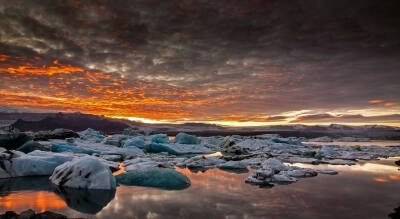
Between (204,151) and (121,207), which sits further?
(204,151)

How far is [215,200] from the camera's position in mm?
5359

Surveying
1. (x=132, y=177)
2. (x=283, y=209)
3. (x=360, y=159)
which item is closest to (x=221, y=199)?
(x=283, y=209)

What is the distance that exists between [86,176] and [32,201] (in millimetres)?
1284

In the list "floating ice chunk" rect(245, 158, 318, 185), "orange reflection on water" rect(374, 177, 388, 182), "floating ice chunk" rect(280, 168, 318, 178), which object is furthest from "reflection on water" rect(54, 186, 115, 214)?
"orange reflection on water" rect(374, 177, 388, 182)

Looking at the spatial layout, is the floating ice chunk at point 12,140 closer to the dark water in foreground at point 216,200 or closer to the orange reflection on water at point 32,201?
the dark water in foreground at point 216,200

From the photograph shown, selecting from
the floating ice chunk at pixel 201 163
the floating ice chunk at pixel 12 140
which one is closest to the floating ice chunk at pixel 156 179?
the floating ice chunk at pixel 201 163

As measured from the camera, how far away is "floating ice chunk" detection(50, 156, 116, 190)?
609 cm

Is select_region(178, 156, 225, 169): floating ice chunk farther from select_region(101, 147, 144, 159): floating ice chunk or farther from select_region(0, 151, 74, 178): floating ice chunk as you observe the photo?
select_region(0, 151, 74, 178): floating ice chunk

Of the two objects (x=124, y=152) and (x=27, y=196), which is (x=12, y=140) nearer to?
(x=124, y=152)

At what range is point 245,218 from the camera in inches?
166

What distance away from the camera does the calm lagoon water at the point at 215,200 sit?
450cm

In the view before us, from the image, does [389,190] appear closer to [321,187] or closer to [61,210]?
[321,187]

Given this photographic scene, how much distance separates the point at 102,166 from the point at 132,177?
86 centimetres

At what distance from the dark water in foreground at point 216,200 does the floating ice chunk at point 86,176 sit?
0.28 m
